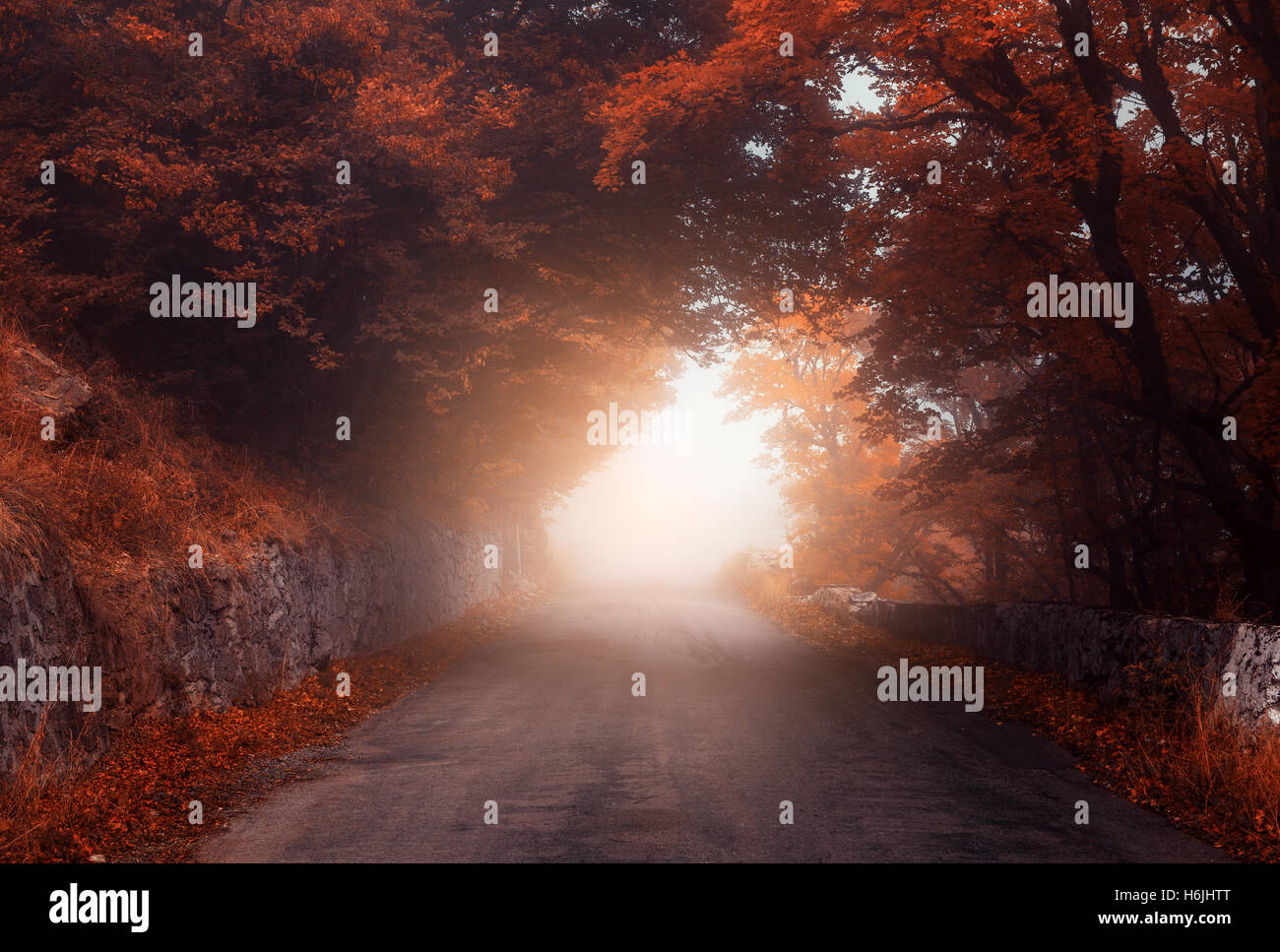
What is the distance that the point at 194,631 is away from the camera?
888cm

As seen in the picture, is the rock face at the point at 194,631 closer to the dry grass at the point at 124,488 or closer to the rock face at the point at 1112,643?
the dry grass at the point at 124,488

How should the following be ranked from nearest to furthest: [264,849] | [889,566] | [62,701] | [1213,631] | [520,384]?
[264,849] → [62,701] → [1213,631] → [520,384] → [889,566]

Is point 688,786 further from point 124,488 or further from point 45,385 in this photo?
point 45,385

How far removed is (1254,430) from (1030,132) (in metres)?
4.53

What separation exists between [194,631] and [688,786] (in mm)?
5180

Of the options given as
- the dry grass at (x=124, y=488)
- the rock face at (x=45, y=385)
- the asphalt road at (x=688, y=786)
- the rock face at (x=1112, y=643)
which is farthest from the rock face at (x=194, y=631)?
the rock face at (x=1112, y=643)

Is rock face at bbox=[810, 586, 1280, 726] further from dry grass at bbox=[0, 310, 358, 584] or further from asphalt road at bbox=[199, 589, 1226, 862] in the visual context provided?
dry grass at bbox=[0, 310, 358, 584]

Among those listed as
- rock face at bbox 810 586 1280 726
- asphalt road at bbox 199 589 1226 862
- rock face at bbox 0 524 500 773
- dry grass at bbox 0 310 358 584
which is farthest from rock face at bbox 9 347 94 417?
rock face at bbox 810 586 1280 726

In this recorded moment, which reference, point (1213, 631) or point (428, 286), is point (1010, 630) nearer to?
point (1213, 631)

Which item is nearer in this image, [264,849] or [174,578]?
[264,849]

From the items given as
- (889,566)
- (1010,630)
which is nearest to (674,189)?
(1010,630)

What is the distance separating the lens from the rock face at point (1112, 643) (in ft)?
22.8

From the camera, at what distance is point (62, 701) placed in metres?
6.66
